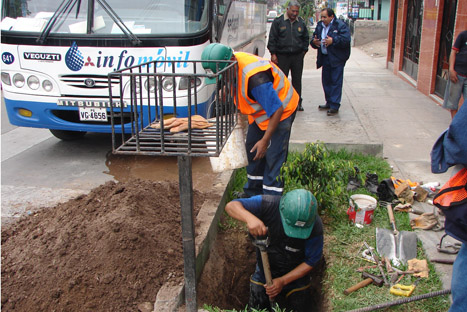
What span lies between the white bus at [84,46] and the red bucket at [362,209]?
211 centimetres

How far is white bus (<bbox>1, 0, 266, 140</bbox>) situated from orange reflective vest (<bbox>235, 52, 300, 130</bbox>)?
1508 millimetres

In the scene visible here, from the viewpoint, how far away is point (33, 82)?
17.1 feet

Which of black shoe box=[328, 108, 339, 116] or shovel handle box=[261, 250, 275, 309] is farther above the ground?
black shoe box=[328, 108, 339, 116]

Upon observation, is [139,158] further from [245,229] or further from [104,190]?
[245,229]

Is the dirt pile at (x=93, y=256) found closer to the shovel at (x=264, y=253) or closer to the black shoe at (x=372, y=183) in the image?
the shovel at (x=264, y=253)

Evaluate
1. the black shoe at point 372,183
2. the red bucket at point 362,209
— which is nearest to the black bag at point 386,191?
the black shoe at point 372,183

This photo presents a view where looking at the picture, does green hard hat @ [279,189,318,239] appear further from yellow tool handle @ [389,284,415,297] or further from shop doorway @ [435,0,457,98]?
shop doorway @ [435,0,457,98]

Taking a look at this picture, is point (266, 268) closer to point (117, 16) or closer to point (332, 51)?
point (117, 16)

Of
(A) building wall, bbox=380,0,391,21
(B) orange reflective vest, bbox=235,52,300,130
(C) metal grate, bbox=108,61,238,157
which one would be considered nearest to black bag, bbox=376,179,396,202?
(B) orange reflective vest, bbox=235,52,300,130

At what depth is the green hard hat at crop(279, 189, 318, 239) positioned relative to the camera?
2785mm

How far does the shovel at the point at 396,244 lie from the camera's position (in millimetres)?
3318

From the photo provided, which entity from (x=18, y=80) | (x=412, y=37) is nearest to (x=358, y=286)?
(x=18, y=80)

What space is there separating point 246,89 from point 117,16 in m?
2.31

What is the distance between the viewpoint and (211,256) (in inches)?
146
